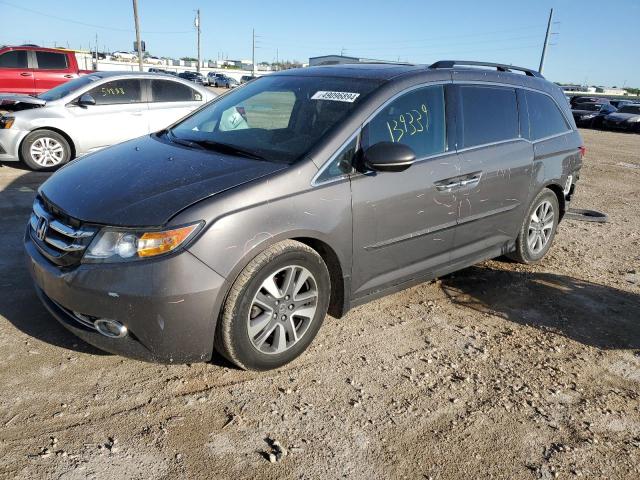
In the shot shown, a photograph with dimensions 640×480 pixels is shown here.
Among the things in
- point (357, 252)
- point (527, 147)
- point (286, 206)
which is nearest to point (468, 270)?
point (527, 147)

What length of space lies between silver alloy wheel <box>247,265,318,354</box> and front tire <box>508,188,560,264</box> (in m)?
2.50

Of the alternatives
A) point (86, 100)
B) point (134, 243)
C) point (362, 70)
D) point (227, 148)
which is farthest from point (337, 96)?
point (86, 100)

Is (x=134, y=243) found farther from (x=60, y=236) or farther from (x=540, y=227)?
(x=540, y=227)

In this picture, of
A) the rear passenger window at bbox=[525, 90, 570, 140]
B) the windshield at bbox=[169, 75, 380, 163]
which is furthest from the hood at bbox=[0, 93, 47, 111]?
the rear passenger window at bbox=[525, 90, 570, 140]

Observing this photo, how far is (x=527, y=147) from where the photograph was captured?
4449mm

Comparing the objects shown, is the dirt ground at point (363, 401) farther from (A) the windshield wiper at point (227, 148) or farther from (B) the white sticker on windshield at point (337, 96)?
(B) the white sticker on windshield at point (337, 96)

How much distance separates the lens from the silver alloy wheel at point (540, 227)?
4.89m

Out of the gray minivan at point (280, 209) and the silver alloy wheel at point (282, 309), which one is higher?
the gray minivan at point (280, 209)

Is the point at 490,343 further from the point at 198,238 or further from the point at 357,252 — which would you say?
the point at 198,238

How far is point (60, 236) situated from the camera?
282 centimetres

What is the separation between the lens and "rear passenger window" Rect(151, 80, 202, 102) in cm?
852

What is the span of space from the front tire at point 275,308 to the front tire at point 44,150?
6474 millimetres

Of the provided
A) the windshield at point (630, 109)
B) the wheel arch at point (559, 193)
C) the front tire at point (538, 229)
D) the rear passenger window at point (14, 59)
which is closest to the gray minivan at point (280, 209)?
the front tire at point (538, 229)

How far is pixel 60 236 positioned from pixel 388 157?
189cm
